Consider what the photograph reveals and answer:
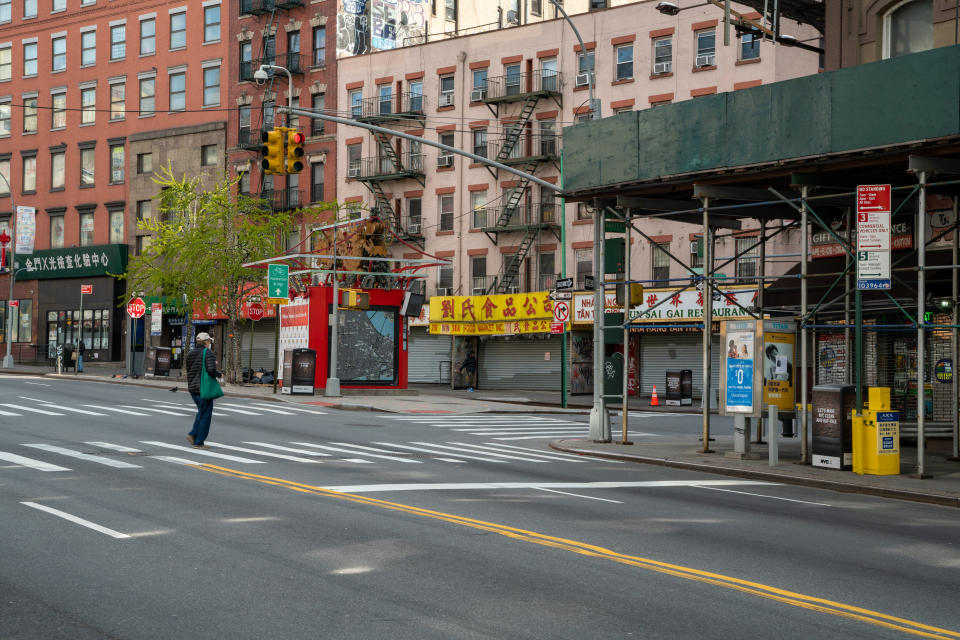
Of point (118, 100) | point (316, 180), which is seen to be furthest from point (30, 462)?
point (118, 100)

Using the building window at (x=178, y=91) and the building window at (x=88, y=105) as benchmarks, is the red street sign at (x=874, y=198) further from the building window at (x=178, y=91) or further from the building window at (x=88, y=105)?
the building window at (x=88, y=105)

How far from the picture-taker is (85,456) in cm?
1688

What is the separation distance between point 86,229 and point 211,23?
49.9ft

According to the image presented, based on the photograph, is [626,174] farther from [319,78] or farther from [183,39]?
[183,39]

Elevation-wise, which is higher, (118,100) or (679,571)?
(118,100)

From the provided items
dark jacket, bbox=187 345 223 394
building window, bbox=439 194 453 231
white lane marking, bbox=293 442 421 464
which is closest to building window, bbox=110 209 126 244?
building window, bbox=439 194 453 231

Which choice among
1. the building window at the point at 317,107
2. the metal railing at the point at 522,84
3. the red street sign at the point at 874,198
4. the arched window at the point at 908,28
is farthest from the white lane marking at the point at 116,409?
the building window at the point at 317,107

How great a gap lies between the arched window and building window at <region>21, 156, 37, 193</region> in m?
59.7

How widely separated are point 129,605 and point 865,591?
5.57 m

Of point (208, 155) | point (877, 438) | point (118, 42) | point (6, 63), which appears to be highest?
point (6, 63)

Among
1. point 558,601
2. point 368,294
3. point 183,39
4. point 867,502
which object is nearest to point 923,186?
point 867,502

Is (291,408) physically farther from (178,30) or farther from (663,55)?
(178,30)

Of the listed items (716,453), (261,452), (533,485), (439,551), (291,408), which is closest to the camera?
(439,551)

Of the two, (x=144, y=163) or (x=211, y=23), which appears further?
(x=144, y=163)
